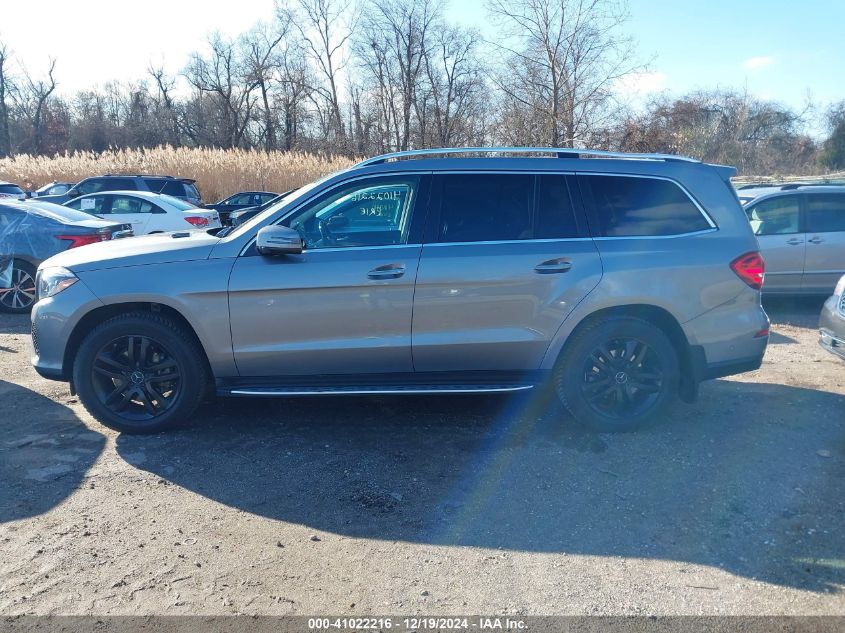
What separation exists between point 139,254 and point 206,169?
77.1ft

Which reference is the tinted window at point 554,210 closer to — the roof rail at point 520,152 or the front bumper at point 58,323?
the roof rail at point 520,152

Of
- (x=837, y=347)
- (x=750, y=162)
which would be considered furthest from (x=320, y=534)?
(x=750, y=162)

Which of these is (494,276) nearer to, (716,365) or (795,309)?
(716,365)

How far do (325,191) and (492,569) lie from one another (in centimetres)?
272

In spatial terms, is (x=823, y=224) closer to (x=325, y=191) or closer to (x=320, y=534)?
(x=325, y=191)

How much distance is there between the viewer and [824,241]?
9.26 meters

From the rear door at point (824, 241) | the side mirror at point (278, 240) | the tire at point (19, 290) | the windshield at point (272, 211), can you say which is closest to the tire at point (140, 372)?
the windshield at point (272, 211)

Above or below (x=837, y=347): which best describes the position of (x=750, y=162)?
above

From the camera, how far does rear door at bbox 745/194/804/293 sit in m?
9.33

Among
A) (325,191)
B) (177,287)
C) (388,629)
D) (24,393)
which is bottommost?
(388,629)

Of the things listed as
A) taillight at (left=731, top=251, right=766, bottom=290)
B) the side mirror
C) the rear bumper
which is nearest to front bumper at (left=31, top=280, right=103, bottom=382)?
the side mirror

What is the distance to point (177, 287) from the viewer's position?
15.4ft

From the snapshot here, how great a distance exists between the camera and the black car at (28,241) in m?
9.48

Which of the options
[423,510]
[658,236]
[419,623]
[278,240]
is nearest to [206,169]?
[278,240]
